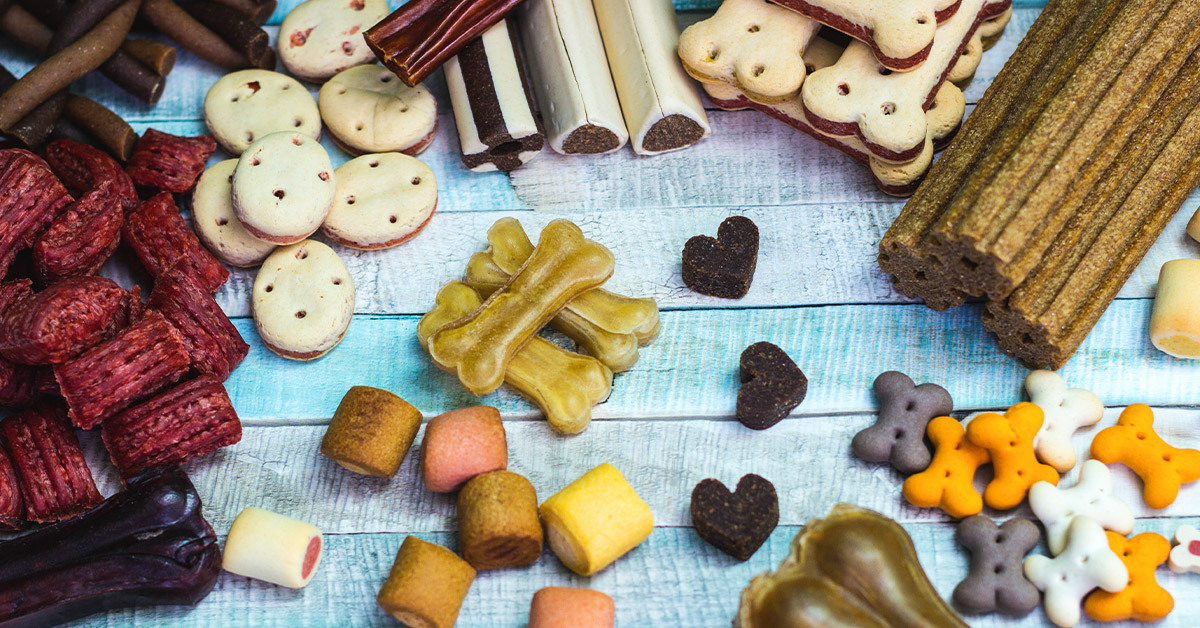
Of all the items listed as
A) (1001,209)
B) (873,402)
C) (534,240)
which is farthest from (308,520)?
(1001,209)

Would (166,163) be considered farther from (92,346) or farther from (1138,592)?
(1138,592)

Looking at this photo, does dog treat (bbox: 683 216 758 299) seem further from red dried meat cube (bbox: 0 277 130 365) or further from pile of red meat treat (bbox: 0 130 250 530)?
red dried meat cube (bbox: 0 277 130 365)

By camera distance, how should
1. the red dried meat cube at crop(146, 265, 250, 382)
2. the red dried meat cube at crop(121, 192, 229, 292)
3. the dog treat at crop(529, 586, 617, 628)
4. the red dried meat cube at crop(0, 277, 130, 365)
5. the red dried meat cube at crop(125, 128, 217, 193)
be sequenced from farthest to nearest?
the red dried meat cube at crop(125, 128, 217, 193)
the red dried meat cube at crop(121, 192, 229, 292)
the red dried meat cube at crop(146, 265, 250, 382)
the red dried meat cube at crop(0, 277, 130, 365)
the dog treat at crop(529, 586, 617, 628)

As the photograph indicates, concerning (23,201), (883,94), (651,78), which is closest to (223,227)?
(23,201)

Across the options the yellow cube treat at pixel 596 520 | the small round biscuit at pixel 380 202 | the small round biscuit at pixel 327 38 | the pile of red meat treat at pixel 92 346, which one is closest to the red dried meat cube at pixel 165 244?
the pile of red meat treat at pixel 92 346

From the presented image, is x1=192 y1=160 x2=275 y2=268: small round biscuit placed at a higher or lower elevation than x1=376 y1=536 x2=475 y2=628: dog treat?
higher

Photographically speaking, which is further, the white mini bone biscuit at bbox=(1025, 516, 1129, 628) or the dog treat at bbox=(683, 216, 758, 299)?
the dog treat at bbox=(683, 216, 758, 299)

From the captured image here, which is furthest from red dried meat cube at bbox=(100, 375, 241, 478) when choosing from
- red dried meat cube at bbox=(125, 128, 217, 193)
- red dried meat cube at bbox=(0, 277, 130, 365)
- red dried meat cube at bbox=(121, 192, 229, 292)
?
red dried meat cube at bbox=(125, 128, 217, 193)
